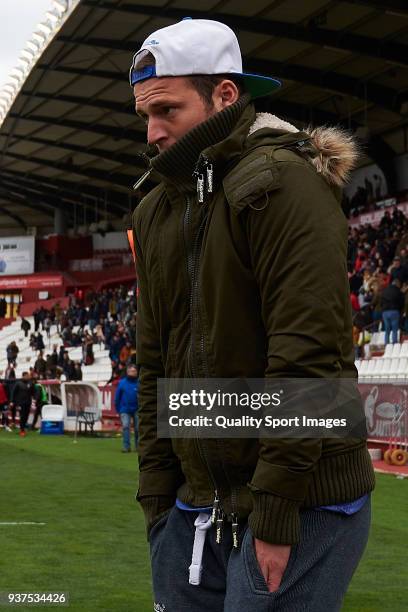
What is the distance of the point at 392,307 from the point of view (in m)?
23.4

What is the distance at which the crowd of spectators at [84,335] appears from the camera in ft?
127

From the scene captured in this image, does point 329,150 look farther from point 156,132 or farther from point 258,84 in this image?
point 156,132

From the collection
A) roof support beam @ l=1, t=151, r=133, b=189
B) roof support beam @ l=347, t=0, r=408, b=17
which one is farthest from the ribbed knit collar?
roof support beam @ l=1, t=151, r=133, b=189

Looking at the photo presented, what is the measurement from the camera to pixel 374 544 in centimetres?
880

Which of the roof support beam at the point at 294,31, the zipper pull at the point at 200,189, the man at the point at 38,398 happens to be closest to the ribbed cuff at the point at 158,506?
the zipper pull at the point at 200,189

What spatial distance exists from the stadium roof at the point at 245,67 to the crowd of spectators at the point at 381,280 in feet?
10.7

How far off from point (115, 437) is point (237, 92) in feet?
80.5

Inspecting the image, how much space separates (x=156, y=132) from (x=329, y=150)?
1.43 ft

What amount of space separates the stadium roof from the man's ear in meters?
26.5

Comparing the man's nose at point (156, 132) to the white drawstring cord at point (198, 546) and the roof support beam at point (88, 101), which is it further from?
the roof support beam at point (88, 101)

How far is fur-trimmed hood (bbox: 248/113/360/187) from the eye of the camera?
254 centimetres

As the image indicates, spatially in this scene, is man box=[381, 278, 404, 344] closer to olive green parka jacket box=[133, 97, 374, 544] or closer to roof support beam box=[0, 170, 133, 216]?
olive green parka jacket box=[133, 97, 374, 544]

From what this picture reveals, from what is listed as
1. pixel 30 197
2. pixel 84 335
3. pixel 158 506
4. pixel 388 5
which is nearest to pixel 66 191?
pixel 30 197

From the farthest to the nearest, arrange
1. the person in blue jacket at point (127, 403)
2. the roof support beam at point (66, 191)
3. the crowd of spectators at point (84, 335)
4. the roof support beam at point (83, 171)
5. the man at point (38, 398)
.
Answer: the roof support beam at point (66, 191), the roof support beam at point (83, 171), the crowd of spectators at point (84, 335), the man at point (38, 398), the person in blue jacket at point (127, 403)
